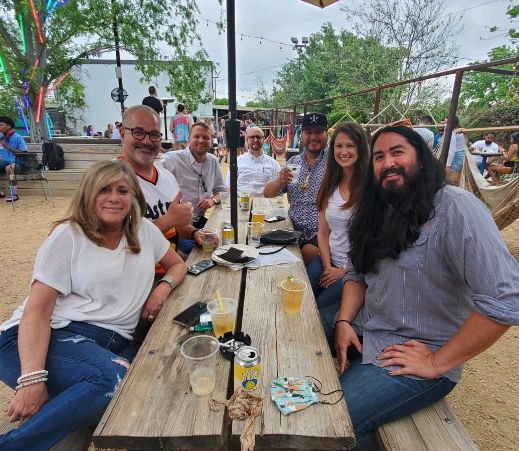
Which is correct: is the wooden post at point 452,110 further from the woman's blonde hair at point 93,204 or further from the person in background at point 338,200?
the woman's blonde hair at point 93,204

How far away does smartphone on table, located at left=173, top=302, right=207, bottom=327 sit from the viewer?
1511 mm

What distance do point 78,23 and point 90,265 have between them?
9.40m

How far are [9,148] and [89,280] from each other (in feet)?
23.9

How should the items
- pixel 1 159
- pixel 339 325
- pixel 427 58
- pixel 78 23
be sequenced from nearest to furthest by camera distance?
1. pixel 339 325
2. pixel 1 159
3. pixel 78 23
4. pixel 427 58

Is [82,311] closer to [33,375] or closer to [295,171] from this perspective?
[33,375]

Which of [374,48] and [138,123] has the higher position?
[374,48]

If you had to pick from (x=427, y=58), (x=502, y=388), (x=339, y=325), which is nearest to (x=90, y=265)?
(x=339, y=325)

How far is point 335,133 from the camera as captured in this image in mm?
2711

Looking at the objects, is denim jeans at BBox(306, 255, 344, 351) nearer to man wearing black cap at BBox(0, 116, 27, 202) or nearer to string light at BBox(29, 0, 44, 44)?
man wearing black cap at BBox(0, 116, 27, 202)

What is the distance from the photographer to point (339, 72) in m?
18.3

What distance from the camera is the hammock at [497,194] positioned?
403cm

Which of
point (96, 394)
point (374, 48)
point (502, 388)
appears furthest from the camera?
point (374, 48)

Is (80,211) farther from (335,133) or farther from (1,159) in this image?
(1,159)

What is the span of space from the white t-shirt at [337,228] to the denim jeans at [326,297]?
17 centimetres
